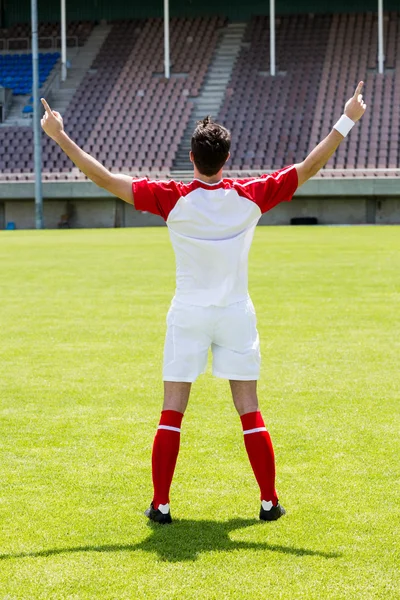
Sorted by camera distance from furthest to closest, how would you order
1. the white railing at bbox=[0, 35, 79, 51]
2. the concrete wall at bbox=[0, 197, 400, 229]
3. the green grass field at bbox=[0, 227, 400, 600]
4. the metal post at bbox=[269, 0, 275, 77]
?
the white railing at bbox=[0, 35, 79, 51] → the metal post at bbox=[269, 0, 275, 77] → the concrete wall at bbox=[0, 197, 400, 229] → the green grass field at bbox=[0, 227, 400, 600]

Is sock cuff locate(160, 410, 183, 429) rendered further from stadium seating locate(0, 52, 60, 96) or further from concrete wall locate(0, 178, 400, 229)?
stadium seating locate(0, 52, 60, 96)

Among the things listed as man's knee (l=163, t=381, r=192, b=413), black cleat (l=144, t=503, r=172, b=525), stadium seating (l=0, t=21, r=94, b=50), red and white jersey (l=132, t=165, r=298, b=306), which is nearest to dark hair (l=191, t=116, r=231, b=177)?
red and white jersey (l=132, t=165, r=298, b=306)

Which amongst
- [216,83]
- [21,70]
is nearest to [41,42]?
[21,70]

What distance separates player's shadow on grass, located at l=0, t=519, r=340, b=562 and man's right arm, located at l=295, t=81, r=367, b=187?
164cm

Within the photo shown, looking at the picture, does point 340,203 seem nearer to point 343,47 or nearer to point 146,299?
point 343,47

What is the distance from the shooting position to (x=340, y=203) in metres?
36.4

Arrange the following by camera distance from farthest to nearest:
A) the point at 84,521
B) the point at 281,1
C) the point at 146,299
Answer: the point at 281,1 < the point at 146,299 < the point at 84,521

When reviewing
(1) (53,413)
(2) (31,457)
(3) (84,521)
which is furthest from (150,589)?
(1) (53,413)

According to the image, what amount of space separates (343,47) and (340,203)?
9569 millimetres

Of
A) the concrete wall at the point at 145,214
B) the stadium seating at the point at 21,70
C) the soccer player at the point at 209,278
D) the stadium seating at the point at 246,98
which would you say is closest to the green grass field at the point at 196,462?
the soccer player at the point at 209,278

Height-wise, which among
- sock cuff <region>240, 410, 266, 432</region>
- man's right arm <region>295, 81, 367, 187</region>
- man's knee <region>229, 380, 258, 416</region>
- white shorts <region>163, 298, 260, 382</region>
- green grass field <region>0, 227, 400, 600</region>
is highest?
man's right arm <region>295, 81, 367, 187</region>

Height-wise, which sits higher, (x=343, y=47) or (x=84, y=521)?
(x=84, y=521)

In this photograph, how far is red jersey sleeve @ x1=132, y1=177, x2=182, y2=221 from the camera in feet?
14.6

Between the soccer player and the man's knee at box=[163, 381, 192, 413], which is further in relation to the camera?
the man's knee at box=[163, 381, 192, 413]
